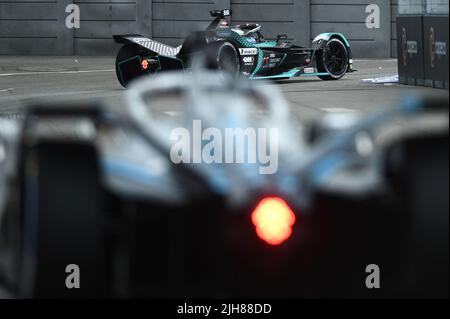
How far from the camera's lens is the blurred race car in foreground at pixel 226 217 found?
451cm

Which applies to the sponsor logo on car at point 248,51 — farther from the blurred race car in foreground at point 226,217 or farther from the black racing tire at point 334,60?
the blurred race car in foreground at point 226,217

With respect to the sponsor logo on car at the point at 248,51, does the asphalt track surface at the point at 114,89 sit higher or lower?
lower

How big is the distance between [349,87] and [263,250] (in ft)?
62.6

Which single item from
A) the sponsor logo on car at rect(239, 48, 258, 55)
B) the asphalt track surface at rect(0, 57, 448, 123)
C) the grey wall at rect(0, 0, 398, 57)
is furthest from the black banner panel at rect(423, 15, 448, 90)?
the grey wall at rect(0, 0, 398, 57)

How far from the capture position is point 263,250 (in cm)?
446

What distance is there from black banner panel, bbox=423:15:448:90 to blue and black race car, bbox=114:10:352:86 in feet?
6.08

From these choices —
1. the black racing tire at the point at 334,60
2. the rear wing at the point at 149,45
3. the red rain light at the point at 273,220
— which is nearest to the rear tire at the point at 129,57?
the rear wing at the point at 149,45

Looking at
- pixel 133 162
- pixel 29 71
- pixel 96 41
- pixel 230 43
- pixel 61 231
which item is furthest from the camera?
pixel 96 41

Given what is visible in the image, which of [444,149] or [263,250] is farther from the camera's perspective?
[444,149]

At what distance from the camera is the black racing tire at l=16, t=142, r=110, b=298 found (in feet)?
15.7

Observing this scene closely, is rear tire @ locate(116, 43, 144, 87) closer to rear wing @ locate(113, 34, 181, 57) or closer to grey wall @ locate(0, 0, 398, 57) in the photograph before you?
rear wing @ locate(113, 34, 181, 57)

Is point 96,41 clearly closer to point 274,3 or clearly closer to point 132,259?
point 274,3
